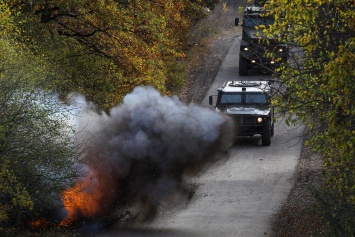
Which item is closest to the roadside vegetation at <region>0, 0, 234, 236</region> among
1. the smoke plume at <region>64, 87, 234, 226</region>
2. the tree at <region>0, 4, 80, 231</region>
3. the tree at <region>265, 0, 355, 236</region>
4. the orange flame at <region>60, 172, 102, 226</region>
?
the tree at <region>0, 4, 80, 231</region>

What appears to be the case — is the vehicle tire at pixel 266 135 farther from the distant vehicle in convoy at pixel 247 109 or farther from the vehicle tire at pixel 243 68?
the vehicle tire at pixel 243 68

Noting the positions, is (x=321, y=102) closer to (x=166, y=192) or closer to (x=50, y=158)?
(x=50, y=158)

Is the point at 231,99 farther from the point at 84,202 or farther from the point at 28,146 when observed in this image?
the point at 28,146

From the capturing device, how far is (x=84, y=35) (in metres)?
24.3

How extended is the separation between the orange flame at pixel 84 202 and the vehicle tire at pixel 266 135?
9357 mm

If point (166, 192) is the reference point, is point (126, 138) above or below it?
above

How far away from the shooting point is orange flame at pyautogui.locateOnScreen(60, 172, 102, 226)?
55.9 ft

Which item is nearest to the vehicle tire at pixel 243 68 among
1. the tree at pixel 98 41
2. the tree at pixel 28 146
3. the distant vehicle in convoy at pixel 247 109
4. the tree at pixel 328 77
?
the distant vehicle in convoy at pixel 247 109

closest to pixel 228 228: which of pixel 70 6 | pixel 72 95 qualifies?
pixel 72 95

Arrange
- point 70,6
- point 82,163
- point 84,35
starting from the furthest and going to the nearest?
point 84,35 → point 70,6 → point 82,163

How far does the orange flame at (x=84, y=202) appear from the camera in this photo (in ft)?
55.9

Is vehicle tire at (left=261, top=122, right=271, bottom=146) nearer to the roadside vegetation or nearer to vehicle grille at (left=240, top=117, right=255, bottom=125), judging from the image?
vehicle grille at (left=240, top=117, right=255, bottom=125)

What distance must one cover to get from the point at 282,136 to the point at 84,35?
838cm

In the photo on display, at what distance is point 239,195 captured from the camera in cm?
2123
